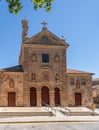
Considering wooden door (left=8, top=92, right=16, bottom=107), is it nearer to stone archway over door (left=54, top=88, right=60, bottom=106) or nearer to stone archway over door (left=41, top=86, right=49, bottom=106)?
stone archway over door (left=41, top=86, right=49, bottom=106)

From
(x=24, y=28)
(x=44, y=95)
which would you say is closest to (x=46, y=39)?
(x=24, y=28)

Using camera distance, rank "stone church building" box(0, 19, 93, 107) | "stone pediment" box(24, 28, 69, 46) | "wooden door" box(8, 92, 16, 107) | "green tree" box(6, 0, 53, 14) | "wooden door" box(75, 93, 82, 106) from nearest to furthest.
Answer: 1. "green tree" box(6, 0, 53, 14)
2. "wooden door" box(8, 92, 16, 107)
3. "stone church building" box(0, 19, 93, 107)
4. "stone pediment" box(24, 28, 69, 46)
5. "wooden door" box(75, 93, 82, 106)

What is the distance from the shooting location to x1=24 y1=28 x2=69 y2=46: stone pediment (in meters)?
40.9

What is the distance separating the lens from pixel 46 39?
4144 cm

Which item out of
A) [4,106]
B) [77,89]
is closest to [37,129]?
[4,106]

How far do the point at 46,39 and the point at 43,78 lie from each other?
629 centimetres

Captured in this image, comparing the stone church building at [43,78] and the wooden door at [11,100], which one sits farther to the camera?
the stone church building at [43,78]

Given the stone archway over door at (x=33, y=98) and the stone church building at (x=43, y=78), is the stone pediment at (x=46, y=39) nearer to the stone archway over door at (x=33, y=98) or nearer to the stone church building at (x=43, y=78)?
the stone church building at (x=43, y=78)

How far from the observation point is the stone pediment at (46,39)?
134 feet

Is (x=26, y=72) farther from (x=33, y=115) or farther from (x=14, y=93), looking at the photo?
(x=33, y=115)

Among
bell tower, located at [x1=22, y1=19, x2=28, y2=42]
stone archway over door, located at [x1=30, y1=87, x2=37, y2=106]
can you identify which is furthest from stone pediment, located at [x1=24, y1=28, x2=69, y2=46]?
stone archway over door, located at [x1=30, y1=87, x2=37, y2=106]

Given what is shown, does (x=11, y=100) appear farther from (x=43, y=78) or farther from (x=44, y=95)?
(x=43, y=78)

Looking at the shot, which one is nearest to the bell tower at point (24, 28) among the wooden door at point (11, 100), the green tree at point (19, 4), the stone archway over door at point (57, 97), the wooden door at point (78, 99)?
the wooden door at point (11, 100)

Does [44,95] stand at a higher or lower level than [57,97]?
higher
